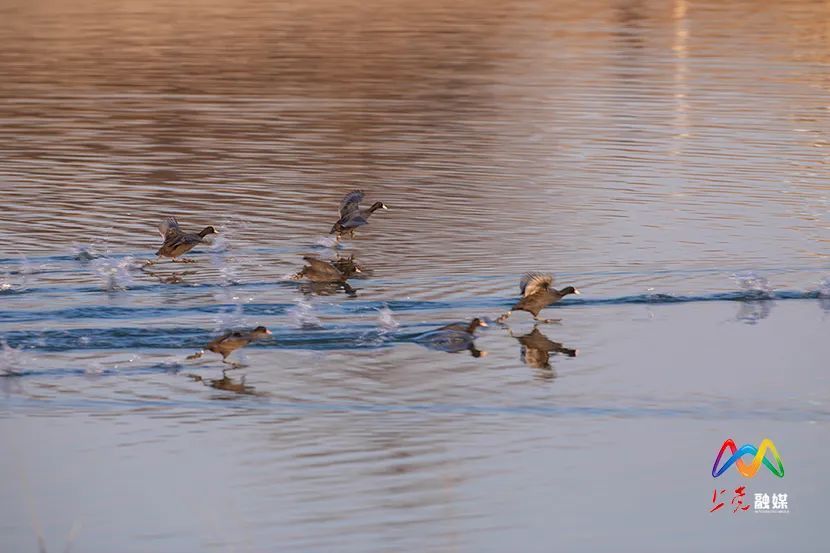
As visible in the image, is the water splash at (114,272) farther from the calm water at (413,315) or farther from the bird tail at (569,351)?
the bird tail at (569,351)

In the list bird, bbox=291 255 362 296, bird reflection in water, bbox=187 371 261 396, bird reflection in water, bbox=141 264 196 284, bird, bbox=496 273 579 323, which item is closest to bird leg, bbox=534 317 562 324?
bird, bbox=496 273 579 323

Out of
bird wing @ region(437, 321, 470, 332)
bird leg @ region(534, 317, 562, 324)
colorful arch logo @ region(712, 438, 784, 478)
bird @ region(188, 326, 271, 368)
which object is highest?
bird leg @ region(534, 317, 562, 324)

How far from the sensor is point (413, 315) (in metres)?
14.9

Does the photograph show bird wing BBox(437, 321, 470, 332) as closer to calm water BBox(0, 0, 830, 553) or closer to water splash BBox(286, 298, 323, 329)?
calm water BBox(0, 0, 830, 553)

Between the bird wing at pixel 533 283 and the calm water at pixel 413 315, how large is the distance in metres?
0.51

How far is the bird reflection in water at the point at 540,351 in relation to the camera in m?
13.3

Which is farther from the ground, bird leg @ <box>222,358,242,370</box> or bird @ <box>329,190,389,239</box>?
bird @ <box>329,190,389,239</box>

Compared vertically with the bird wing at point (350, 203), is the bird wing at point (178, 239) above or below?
below

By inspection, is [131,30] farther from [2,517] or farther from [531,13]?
[2,517]

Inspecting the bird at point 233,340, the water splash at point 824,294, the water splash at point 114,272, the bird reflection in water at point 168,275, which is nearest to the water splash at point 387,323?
the bird at point 233,340

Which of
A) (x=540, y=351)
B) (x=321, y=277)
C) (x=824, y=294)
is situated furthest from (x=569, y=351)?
(x=824, y=294)

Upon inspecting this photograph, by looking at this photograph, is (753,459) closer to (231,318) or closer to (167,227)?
(231,318)

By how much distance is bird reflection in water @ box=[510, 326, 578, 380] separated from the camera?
13336 millimetres

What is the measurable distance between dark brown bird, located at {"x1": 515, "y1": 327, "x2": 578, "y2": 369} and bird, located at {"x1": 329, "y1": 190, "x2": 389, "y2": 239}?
4.32 metres
